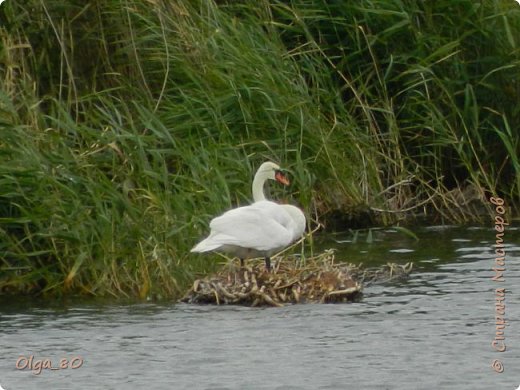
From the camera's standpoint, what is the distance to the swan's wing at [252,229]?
38.2 feet

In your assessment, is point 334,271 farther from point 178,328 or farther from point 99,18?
point 99,18

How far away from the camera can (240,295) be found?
1154 cm

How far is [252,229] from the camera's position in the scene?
38.5 ft

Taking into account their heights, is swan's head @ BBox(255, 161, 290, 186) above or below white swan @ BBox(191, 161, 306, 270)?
above

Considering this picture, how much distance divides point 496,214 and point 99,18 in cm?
368

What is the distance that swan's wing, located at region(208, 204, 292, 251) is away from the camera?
1164 centimetres

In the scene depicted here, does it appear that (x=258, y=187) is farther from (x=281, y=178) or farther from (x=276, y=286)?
(x=276, y=286)

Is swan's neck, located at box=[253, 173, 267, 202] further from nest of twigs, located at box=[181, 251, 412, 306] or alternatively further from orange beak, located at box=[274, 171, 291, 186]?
nest of twigs, located at box=[181, 251, 412, 306]

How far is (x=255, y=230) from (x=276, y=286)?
405mm

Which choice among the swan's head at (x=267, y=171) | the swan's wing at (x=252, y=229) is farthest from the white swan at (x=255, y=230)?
the swan's head at (x=267, y=171)

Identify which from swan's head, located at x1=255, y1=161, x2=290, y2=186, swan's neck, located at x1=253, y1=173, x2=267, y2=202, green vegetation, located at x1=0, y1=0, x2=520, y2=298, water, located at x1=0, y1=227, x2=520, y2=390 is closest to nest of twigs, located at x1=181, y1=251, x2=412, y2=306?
water, located at x1=0, y1=227, x2=520, y2=390

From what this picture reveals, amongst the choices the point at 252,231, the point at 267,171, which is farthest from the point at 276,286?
the point at 267,171

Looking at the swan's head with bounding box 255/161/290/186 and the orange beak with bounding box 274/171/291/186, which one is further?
the orange beak with bounding box 274/171/291/186

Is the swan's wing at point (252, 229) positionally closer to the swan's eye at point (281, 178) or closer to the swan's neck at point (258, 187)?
the swan's neck at point (258, 187)
